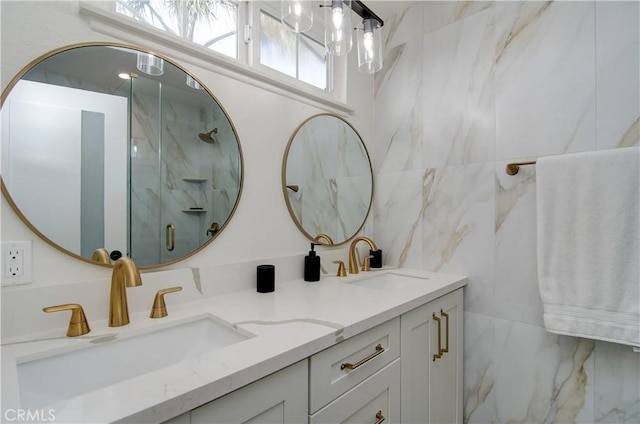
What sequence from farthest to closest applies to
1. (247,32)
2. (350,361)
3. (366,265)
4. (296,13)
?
(366,265)
(247,32)
(296,13)
(350,361)

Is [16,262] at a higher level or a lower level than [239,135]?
lower

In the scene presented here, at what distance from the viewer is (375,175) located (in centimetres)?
194

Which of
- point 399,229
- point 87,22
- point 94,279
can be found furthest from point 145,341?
point 399,229

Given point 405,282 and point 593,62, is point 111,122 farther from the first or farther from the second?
point 593,62

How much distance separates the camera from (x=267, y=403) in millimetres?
687

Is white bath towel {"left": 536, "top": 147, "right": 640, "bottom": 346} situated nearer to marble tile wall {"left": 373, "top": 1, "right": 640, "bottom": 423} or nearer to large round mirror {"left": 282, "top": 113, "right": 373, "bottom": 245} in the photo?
marble tile wall {"left": 373, "top": 1, "right": 640, "bottom": 423}

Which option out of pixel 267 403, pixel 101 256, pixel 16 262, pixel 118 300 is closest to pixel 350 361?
pixel 267 403

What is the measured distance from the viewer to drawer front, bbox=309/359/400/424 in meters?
0.83

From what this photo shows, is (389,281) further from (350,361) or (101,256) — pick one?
(101,256)

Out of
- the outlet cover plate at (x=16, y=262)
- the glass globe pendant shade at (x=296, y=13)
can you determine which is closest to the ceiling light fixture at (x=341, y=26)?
the glass globe pendant shade at (x=296, y=13)

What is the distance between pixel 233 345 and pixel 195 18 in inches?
50.3

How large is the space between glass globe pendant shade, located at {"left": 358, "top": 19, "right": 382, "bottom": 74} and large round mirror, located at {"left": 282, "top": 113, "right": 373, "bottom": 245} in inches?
17.1

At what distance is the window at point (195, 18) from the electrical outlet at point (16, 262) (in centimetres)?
83

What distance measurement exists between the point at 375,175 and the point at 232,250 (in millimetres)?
1062
